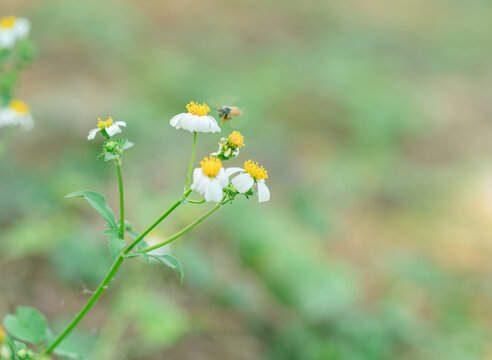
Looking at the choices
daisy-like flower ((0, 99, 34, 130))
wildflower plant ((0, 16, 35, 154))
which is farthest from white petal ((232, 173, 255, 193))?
daisy-like flower ((0, 99, 34, 130))

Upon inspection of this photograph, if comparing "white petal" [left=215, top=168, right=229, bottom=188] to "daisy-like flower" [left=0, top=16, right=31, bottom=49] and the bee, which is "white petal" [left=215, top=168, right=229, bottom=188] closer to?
the bee

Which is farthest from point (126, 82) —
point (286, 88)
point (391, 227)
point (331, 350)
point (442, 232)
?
point (331, 350)

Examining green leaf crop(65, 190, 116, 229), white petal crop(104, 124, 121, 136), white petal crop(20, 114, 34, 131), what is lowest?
green leaf crop(65, 190, 116, 229)

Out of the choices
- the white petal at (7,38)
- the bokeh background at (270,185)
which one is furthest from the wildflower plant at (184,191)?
the white petal at (7,38)

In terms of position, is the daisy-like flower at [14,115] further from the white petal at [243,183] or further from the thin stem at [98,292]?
the white petal at [243,183]

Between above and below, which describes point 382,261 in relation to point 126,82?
below

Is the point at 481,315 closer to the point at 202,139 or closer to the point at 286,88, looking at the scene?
the point at 202,139
